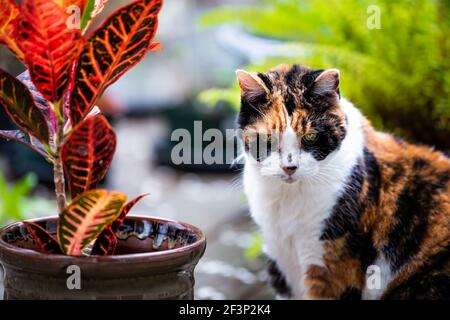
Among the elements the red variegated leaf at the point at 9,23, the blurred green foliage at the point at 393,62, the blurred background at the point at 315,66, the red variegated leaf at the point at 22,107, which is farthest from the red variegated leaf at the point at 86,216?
the blurred green foliage at the point at 393,62

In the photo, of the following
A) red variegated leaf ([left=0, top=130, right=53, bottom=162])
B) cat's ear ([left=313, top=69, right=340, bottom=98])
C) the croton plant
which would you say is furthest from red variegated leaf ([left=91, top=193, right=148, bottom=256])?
cat's ear ([left=313, top=69, right=340, bottom=98])

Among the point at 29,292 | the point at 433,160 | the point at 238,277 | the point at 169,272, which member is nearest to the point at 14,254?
the point at 29,292

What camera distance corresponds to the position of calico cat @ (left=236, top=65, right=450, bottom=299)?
4.42 ft

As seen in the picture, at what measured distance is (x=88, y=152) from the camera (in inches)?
32.7

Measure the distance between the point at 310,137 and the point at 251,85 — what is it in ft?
0.56

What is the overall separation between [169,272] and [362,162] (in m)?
0.70

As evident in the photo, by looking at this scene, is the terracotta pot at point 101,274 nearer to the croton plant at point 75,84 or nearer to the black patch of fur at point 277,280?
the croton plant at point 75,84

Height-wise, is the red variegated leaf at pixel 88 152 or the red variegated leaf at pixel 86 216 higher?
the red variegated leaf at pixel 88 152

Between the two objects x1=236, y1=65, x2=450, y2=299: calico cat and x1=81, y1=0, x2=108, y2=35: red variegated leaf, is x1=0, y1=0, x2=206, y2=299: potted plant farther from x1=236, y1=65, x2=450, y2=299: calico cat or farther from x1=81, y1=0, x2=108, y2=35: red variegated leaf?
x1=236, y1=65, x2=450, y2=299: calico cat

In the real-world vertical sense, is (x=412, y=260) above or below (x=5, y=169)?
above

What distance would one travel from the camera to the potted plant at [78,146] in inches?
32.2

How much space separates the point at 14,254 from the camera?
0.85 m
